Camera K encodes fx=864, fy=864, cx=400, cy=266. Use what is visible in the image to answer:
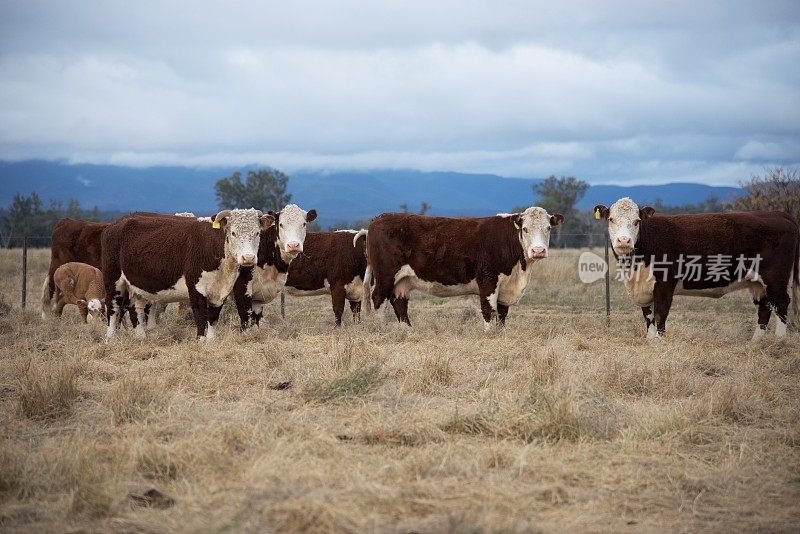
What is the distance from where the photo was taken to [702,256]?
496 inches

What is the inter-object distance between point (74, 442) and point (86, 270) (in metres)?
10.3

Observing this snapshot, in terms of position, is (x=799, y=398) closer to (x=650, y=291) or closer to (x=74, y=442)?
(x=650, y=291)

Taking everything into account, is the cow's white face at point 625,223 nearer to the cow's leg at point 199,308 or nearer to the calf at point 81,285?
the cow's leg at point 199,308

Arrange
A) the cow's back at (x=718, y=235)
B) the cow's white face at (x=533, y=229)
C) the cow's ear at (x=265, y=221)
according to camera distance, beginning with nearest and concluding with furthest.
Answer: the cow's ear at (x=265, y=221) → the cow's back at (x=718, y=235) → the cow's white face at (x=533, y=229)

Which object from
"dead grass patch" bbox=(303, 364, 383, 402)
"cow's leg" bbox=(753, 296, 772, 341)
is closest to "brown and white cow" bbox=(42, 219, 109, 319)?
"dead grass patch" bbox=(303, 364, 383, 402)

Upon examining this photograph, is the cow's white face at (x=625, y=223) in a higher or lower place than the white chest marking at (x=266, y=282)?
higher

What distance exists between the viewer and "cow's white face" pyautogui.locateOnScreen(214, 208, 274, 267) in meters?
11.5

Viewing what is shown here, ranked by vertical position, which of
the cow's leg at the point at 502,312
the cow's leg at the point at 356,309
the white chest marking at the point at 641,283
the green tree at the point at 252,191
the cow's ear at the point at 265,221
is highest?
the green tree at the point at 252,191

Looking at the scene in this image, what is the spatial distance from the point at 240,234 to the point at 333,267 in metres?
3.62

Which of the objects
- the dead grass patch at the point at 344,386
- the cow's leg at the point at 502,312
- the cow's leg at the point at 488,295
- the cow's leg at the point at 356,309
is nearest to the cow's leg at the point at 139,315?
the cow's leg at the point at 356,309

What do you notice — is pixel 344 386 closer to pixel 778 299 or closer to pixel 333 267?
pixel 333 267

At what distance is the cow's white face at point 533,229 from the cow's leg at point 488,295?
0.68 m

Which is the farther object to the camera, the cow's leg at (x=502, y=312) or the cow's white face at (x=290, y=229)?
the cow's leg at (x=502, y=312)

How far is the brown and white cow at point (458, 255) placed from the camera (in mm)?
13492
